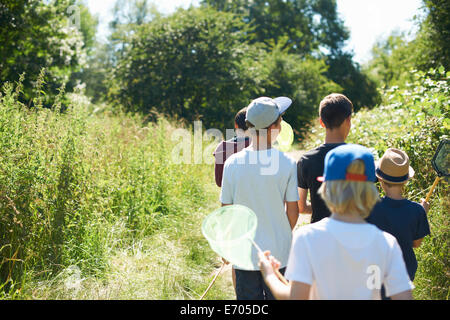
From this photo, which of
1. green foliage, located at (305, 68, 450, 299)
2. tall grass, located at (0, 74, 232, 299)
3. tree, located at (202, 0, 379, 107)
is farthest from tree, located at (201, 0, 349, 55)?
tall grass, located at (0, 74, 232, 299)

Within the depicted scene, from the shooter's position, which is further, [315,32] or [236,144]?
[315,32]

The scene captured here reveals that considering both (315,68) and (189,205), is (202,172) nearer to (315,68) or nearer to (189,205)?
(189,205)

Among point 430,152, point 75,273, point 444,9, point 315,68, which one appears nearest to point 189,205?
point 75,273

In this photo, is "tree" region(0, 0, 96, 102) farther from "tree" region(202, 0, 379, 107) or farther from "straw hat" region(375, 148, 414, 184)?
"tree" region(202, 0, 379, 107)

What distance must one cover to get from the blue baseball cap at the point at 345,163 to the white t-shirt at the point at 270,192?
0.66m

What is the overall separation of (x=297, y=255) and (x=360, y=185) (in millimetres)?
405

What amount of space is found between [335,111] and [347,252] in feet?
3.83

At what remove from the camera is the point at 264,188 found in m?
2.50

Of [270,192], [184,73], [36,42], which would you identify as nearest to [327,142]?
[270,192]

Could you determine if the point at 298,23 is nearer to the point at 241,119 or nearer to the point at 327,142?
the point at 241,119

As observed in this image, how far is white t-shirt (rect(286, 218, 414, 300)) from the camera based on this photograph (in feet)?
5.65

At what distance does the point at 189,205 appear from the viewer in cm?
622

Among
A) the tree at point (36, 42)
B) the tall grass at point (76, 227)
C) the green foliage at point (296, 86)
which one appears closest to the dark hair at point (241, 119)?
the tall grass at point (76, 227)

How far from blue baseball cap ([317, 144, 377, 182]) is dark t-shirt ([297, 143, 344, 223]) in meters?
0.76
